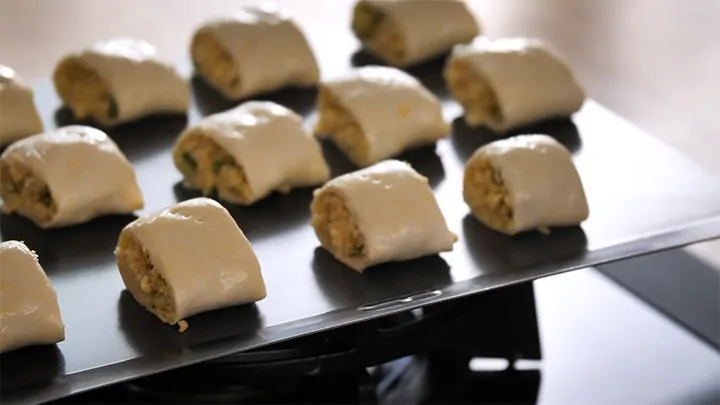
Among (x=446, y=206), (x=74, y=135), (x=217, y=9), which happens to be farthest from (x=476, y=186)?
(x=217, y=9)

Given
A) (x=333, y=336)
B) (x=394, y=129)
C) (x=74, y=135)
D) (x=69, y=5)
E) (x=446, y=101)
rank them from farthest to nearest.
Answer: (x=69, y=5)
(x=446, y=101)
(x=394, y=129)
(x=74, y=135)
(x=333, y=336)

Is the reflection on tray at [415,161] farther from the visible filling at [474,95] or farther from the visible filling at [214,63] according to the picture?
the visible filling at [214,63]

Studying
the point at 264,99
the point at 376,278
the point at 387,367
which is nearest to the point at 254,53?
the point at 264,99

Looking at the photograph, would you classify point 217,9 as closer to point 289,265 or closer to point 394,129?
point 394,129

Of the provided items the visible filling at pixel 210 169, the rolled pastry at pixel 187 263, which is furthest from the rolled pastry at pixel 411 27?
the rolled pastry at pixel 187 263

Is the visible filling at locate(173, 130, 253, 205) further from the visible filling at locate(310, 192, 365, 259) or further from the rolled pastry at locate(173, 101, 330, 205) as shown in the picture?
the visible filling at locate(310, 192, 365, 259)

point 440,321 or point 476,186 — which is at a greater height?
point 476,186
